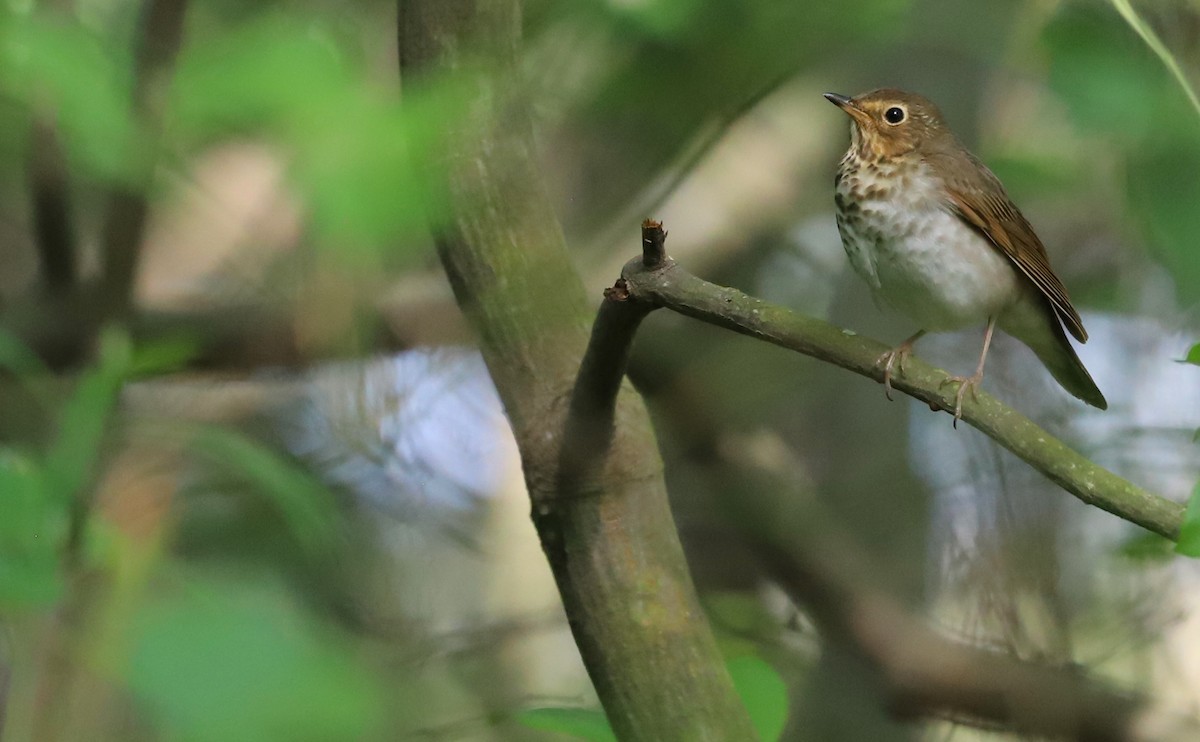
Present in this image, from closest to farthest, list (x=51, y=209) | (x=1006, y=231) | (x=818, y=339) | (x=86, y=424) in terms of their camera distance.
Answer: (x=818, y=339)
(x=86, y=424)
(x=1006, y=231)
(x=51, y=209)

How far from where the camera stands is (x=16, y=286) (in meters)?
3.77

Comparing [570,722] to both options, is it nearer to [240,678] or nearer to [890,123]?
[240,678]

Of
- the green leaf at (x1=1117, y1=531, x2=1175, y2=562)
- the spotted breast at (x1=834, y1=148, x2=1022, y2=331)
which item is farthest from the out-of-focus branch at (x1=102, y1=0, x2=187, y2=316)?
the green leaf at (x1=1117, y1=531, x2=1175, y2=562)

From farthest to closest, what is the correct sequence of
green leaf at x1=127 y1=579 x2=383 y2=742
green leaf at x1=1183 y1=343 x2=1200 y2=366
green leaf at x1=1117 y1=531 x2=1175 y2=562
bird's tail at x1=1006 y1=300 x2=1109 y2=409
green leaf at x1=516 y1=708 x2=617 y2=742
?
1. bird's tail at x1=1006 y1=300 x2=1109 y2=409
2. green leaf at x1=1117 y1=531 x2=1175 y2=562
3. green leaf at x1=516 y1=708 x2=617 y2=742
4. green leaf at x1=1183 y1=343 x2=1200 y2=366
5. green leaf at x1=127 y1=579 x2=383 y2=742

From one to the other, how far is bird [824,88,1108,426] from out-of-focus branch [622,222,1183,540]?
775 mm

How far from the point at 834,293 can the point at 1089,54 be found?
164cm

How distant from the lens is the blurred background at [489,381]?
1.78 m

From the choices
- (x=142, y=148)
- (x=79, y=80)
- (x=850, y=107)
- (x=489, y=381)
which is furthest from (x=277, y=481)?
(x=850, y=107)

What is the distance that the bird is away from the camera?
8.32ft

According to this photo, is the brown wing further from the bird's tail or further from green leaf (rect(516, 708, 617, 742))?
green leaf (rect(516, 708, 617, 742))

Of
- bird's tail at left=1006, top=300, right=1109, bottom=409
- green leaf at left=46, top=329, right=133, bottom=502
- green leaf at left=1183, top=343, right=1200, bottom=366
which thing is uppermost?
bird's tail at left=1006, top=300, right=1109, bottom=409

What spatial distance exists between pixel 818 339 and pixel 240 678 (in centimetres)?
92

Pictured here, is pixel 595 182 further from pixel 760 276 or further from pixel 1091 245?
pixel 1091 245

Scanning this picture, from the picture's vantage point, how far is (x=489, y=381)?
120 inches
